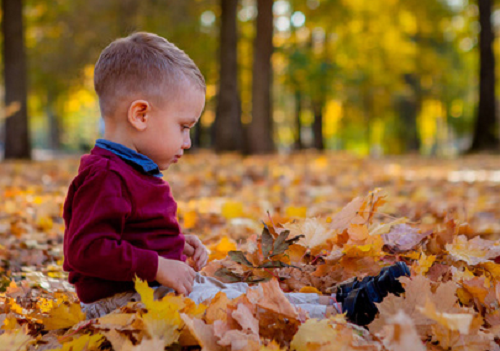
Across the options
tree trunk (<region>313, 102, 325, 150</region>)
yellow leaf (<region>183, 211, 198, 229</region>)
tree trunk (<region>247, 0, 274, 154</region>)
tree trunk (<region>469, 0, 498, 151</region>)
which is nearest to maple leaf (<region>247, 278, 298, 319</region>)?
yellow leaf (<region>183, 211, 198, 229</region>)

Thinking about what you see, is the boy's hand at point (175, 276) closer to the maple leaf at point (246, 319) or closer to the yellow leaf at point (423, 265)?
the maple leaf at point (246, 319)

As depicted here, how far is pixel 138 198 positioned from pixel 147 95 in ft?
1.12

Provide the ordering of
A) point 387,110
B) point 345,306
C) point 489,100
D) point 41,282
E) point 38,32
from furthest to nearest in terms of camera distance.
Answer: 1. point 387,110
2. point 38,32
3. point 489,100
4. point 41,282
5. point 345,306

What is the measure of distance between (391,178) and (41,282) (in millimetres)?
5390

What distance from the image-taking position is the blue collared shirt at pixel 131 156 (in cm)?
174

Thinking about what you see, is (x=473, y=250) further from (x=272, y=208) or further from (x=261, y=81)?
(x=261, y=81)

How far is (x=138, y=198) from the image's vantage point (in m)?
1.71

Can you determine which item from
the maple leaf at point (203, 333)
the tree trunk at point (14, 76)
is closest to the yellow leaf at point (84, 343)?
the maple leaf at point (203, 333)

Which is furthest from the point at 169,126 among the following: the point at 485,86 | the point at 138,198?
the point at 485,86

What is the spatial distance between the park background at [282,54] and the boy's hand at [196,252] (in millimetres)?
6336

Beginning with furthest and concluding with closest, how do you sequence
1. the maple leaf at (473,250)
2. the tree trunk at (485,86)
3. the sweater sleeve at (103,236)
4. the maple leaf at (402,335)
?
the tree trunk at (485,86)
the maple leaf at (473,250)
the sweater sleeve at (103,236)
the maple leaf at (402,335)

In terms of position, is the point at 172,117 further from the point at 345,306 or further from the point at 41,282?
the point at 41,282

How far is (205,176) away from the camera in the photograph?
686cm

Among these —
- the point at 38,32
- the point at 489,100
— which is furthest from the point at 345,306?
the point at 38,32
